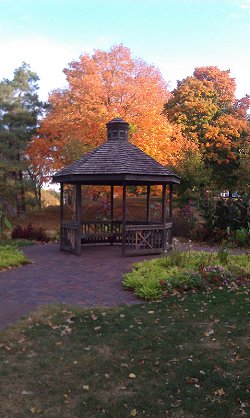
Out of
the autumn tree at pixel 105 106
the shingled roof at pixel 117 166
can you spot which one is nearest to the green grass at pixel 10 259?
the shingled roof at pixel 117 166

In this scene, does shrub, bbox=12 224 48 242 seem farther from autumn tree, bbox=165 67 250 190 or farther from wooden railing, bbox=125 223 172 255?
autumn tree, bbox=165 67 250 190

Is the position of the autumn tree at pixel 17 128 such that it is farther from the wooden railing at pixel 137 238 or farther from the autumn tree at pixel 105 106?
the wooden railing at pixel 137 238

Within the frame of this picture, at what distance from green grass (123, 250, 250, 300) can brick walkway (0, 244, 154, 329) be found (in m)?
0.36

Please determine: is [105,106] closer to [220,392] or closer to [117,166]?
[117,166]

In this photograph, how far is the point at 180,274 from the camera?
31.4 feet

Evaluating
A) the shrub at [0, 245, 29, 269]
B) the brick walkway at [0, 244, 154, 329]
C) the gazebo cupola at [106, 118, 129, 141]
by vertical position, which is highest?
the gazebo cupola at [106, 118, 129, 141]

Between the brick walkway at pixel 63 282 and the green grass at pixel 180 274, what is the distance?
362 mm

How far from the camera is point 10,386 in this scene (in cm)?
489

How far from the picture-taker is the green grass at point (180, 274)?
8.98 m

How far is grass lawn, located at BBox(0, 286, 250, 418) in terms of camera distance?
4.48 m

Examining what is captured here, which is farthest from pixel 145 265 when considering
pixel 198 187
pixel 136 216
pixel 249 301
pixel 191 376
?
pixel 136 216

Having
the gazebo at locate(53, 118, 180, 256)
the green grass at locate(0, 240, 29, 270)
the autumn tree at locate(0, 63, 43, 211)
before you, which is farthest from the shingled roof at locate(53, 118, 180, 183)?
the autumn tree at locate(0, 63, 43, 211)

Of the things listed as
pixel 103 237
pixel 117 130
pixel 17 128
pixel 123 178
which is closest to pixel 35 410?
pixel 123 178

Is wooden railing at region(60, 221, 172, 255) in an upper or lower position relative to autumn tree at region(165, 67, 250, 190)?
lower
